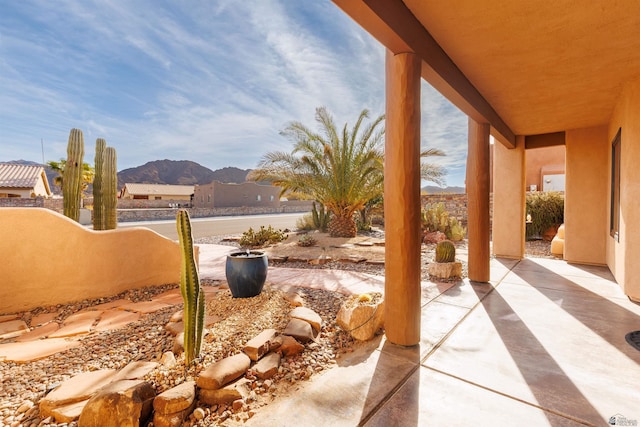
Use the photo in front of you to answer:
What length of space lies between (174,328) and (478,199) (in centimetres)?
506

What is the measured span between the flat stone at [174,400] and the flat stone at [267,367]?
0.51 m

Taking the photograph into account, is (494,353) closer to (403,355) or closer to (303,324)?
(403,355)

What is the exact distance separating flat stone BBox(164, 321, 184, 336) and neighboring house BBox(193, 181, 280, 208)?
110 ft

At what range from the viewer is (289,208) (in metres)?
40.2

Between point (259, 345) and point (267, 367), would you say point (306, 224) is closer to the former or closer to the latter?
point (259, 345)

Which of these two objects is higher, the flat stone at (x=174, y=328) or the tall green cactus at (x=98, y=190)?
the tall green cactus at (x=98, y=190)

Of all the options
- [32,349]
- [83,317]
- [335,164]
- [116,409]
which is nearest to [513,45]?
[116,409]

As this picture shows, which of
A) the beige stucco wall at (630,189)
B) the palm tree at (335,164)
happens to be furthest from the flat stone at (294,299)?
the palm tree at (335,164)

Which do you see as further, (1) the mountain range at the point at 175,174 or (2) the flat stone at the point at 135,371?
(1) the mountain range at the point at 175,174

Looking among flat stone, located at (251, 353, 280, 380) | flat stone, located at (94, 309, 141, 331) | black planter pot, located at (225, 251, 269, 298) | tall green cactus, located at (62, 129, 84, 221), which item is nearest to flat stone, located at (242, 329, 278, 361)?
flat stone, located at (251, 353, 280, 380)

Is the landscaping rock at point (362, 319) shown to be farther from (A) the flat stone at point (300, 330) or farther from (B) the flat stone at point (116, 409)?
(B) the flat stone at point (116, 409)

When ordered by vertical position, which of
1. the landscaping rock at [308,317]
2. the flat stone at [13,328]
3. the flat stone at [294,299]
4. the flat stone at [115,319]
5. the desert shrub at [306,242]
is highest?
the desert shrub at [306,242]

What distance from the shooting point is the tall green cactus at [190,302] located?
226 centimetres

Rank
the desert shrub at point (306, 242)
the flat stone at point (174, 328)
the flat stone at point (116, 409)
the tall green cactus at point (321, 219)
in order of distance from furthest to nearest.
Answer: the tall green cactus at point (321, 219) → the desert shrub at point (306, 242) → the flat stone at point (174, 328) → the flat stone at point (116, 409)
